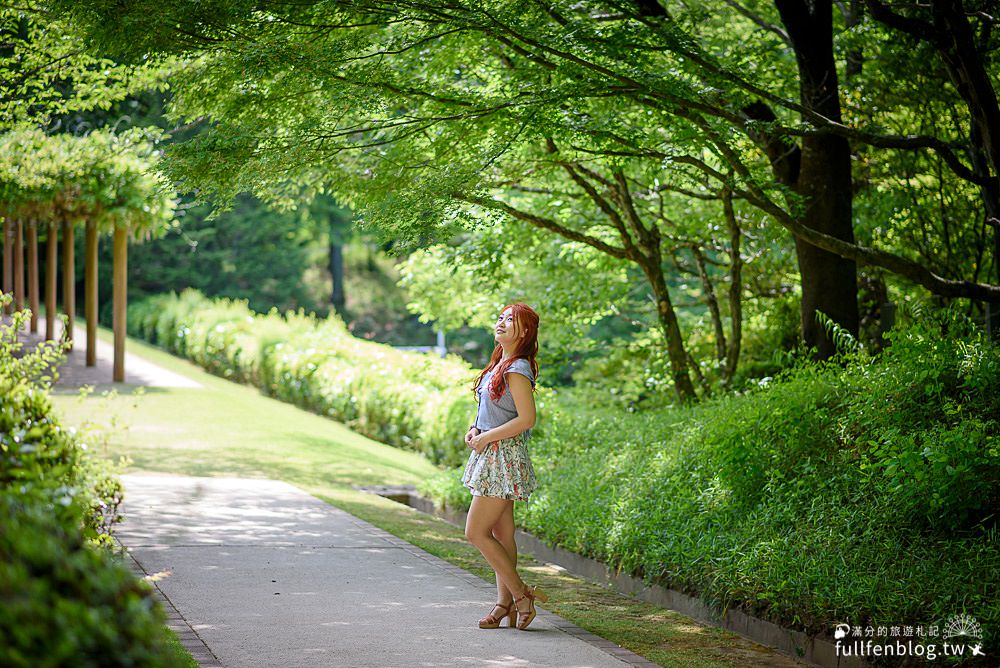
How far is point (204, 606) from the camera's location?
19.9 ft

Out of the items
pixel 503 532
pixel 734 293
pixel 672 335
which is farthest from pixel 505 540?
pixel 734 293

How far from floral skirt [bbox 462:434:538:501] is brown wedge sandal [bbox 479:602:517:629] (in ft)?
2.18

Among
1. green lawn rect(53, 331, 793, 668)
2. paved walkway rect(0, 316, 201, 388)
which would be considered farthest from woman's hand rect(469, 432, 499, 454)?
paved walkway rect(0, 316, 201, 388)

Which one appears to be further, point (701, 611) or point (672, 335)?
point (672, 335)

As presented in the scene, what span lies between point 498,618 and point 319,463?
9245mm

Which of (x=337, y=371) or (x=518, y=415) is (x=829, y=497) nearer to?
(x=518, y=415)

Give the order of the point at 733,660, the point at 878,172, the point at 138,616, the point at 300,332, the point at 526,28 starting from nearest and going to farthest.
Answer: the point at 138,616
the point at 733,660
the point at 526,28
the point at 878,172
the point at 300,332

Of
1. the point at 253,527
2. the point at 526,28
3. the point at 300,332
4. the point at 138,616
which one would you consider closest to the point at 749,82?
the point at 526,28

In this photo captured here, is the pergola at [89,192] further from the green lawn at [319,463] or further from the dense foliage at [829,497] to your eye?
the dense foliage at [829,497]

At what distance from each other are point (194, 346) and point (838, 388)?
871 inches

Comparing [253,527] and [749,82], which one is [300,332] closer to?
[253,527]

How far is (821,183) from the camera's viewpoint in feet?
32.9

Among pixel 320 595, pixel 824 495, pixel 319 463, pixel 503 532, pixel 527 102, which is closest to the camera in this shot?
pixel 503 532

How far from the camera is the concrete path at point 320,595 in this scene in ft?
17.4
